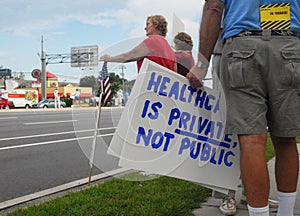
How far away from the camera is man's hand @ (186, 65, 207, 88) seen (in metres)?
2.45

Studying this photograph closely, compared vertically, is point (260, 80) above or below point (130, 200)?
above

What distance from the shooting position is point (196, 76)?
248cm

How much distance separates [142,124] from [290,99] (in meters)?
0.92

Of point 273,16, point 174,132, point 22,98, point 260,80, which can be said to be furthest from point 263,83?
point 22,98

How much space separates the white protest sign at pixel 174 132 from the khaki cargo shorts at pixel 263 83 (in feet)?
1.27

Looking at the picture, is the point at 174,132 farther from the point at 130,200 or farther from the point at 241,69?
the point at 130,200

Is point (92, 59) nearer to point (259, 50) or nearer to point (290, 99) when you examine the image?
point (259, 50)

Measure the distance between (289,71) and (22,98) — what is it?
47148 mm

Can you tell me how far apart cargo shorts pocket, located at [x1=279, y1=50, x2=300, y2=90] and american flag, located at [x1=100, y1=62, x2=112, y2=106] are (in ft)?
3.92

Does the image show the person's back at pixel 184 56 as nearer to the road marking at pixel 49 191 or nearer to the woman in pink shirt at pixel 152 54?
the woman in pink shirt at pixel 152 54

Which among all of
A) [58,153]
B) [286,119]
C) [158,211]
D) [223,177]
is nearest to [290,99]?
[286,119]

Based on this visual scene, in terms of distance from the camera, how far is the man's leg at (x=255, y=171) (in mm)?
2059

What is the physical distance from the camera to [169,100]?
2555 mm

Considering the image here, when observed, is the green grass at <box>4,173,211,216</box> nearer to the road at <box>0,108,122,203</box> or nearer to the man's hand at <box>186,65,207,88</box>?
the road at <box>0,108,122,203</box>
